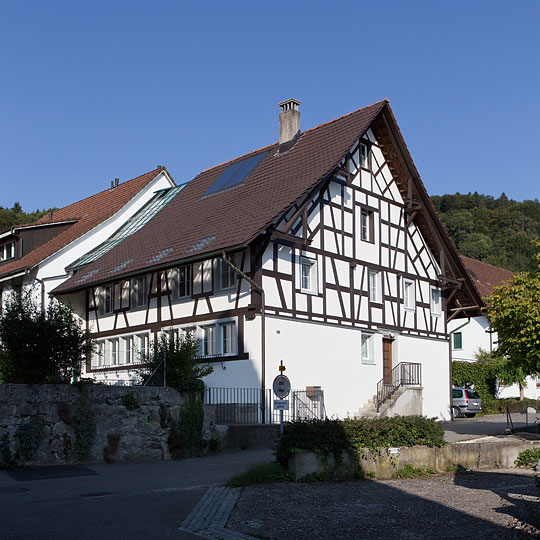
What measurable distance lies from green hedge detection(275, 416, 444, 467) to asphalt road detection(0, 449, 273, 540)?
1644mm

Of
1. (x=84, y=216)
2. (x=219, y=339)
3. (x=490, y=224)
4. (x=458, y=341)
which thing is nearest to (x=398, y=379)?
(x=219, y=339)

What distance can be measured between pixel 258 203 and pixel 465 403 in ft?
51.2

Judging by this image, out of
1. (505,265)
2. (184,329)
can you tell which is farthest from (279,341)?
(505,265)

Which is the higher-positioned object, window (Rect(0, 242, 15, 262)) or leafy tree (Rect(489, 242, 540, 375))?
window (Rect(0, 242, 15, 262))

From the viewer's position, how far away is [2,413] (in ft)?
50.3

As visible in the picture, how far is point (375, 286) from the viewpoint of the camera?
2842cm

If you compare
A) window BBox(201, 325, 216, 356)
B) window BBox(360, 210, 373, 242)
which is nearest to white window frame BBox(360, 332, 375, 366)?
window BBox(360, 210, 373, 242)

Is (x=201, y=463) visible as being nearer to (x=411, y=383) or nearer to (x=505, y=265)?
(x=411, y=383)

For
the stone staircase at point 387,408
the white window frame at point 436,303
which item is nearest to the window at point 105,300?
the stone staircase at point 387,408

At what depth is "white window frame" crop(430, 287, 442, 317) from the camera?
3183cm

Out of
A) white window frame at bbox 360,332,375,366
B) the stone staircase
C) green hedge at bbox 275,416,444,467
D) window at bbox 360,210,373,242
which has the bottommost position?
the stone staircase

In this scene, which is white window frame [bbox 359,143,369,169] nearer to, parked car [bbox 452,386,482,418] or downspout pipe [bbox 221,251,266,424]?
downspout pipe [bbox 221,251,266,424]

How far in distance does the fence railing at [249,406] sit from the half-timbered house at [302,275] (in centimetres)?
47

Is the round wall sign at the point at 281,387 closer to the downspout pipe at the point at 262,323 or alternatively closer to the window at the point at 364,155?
the downspout pipe at the point at 262,323
